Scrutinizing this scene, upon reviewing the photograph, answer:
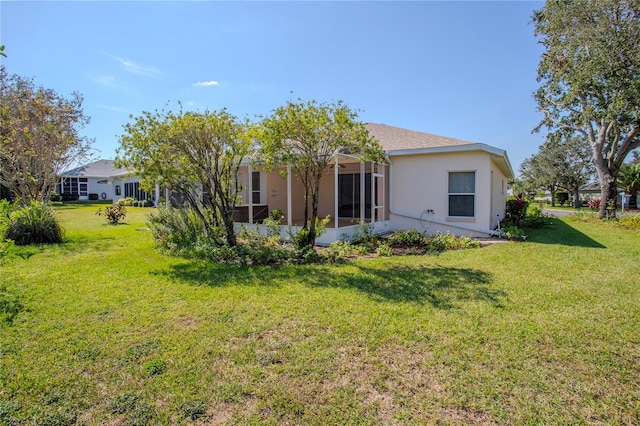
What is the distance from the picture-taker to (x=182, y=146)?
7762 millimetres

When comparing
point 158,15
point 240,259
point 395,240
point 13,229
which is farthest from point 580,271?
point 13,229

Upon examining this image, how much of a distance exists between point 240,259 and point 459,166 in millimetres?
7578

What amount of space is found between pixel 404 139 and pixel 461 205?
381 cm

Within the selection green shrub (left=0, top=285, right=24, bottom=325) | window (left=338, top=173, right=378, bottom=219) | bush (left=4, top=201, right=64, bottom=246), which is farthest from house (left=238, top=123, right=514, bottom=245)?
green shrub (left=0, top=285, right=24, bottom=325)

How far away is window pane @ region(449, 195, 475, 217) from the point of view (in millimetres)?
11148

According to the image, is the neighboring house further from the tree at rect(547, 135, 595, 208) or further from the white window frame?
the white window frame

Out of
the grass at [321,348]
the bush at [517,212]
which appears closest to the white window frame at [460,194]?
the grass at [321,348]

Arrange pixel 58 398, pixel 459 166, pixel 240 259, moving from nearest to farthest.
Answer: pixel 58 398 < pixel 240 259 < pixel 459 166

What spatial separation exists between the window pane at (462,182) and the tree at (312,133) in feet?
14.8

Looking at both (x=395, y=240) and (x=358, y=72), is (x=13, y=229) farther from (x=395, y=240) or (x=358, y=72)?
(x=358, y=72)

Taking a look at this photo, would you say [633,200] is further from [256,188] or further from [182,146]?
[182,146]

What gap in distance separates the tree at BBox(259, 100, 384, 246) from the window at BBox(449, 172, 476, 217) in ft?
14.9

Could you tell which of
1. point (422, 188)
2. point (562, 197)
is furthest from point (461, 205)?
point (562, 197)

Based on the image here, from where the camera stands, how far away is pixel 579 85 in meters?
16.5
